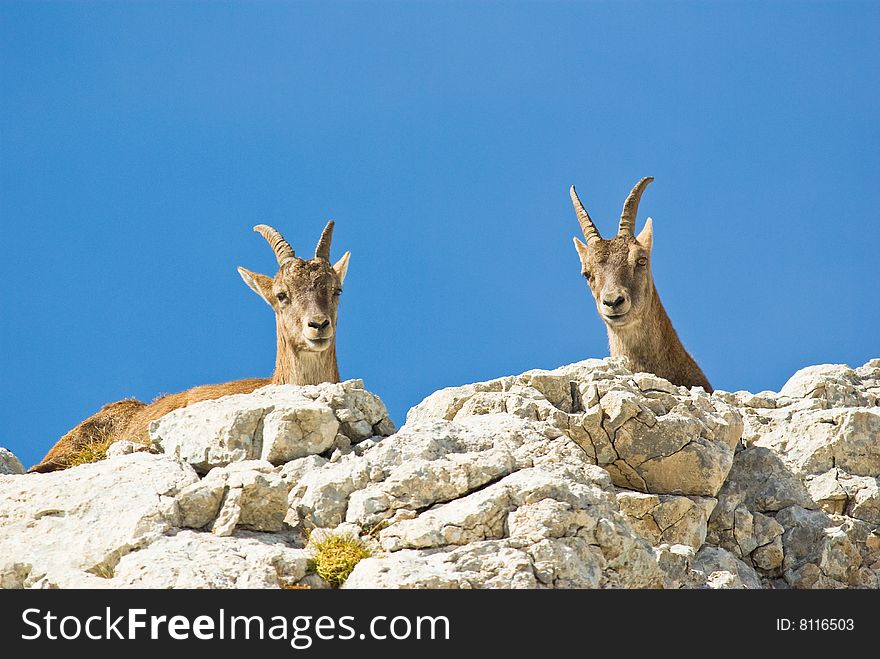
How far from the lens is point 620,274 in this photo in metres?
18.7

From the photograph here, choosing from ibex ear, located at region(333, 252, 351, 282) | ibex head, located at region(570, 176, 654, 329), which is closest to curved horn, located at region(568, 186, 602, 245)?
ibex head, located at region(570, 176, 654, 329)

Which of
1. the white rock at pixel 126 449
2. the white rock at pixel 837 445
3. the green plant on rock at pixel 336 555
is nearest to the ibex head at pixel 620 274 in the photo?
the white rock at pixel 837 445

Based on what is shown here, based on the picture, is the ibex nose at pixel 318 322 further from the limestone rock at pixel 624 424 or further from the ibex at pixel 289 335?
the limestone rock at pixel 624 424

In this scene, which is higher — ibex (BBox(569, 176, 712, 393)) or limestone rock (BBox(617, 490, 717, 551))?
ibex (BBox(569, 176, 712, 393))

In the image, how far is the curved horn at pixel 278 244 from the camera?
19188 millimetres

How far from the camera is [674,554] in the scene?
10367 mm

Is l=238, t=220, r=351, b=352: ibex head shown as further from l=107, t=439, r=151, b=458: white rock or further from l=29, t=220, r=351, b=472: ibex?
l=107, t=439, r=151, b=458: white rock

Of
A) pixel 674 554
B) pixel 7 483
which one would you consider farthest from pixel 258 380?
pixel 674 554

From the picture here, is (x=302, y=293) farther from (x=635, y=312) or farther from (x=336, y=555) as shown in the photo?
(x=336, y=555)

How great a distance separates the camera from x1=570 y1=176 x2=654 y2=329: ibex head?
18.7 m

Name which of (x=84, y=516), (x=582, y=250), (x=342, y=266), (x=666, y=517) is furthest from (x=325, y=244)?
(x=84, y=516)

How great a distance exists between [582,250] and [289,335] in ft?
16.6
